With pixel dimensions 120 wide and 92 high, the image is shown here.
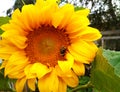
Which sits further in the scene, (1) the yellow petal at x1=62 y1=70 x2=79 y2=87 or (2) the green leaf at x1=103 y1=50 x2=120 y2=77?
(2) the green leaf at x1=103 y1=50 x2=120 y2=77

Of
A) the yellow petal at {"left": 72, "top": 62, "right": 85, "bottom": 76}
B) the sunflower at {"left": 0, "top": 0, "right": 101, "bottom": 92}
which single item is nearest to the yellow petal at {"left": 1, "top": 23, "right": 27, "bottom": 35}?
the sunflower at {"left": 0, "top": 0, "right": 101, "bottom": 92}

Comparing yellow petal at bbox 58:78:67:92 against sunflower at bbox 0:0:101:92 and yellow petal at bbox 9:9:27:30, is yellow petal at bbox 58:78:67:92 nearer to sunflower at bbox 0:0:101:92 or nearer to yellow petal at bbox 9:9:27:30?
sunflower at bbox 0:0:101:92

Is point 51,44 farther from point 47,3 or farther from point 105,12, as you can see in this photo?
point 105,12

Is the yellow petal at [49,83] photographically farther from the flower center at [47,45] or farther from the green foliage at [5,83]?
the green foliage at [5,83]

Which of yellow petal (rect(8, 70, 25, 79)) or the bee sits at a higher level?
the bee

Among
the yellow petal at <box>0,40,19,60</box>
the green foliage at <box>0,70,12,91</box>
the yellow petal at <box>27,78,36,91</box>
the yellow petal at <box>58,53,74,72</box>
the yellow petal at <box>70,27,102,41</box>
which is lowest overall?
the green foliage at <box>0,70,12,91</box>

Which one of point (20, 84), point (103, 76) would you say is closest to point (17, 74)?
point (20, 84)
